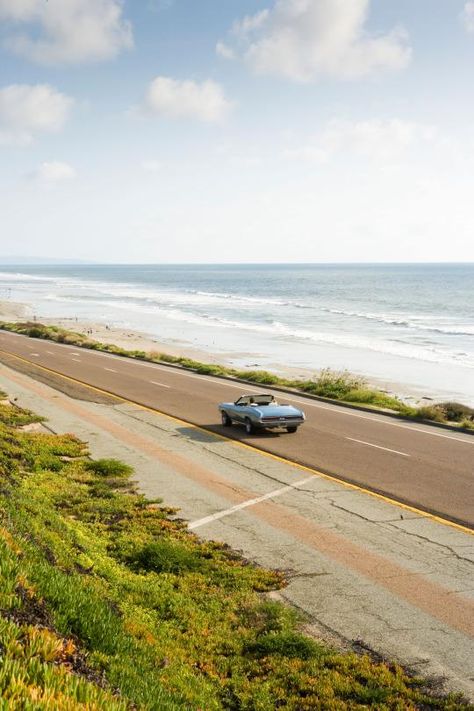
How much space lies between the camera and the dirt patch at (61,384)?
95.1 ft

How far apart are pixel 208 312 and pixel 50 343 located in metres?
50.5

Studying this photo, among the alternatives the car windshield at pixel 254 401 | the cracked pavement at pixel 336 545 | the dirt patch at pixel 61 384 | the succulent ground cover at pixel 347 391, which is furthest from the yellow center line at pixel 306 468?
the succulent ground cover at pixel 347 391

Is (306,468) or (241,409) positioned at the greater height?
(241,409)

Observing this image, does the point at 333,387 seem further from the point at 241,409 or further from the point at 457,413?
the point at 241,409

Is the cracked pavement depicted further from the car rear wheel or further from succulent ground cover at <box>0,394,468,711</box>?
the car rear wheel

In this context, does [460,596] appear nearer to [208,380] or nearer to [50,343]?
[208,380]

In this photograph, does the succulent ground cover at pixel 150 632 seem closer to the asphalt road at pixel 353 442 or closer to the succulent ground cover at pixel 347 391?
the asphalt road at pixel 353 442

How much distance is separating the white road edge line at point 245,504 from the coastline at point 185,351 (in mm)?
20585

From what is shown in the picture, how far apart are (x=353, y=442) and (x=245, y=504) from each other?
7893 millimetres

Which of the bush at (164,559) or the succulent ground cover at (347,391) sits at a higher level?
the bush at (164,559)

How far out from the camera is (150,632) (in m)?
7.37

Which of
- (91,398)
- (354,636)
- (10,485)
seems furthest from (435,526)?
(91,398)

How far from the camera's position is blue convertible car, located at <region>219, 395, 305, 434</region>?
20.9 metres

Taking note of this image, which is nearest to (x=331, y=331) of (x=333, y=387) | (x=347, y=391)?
(x=333, y=387)
